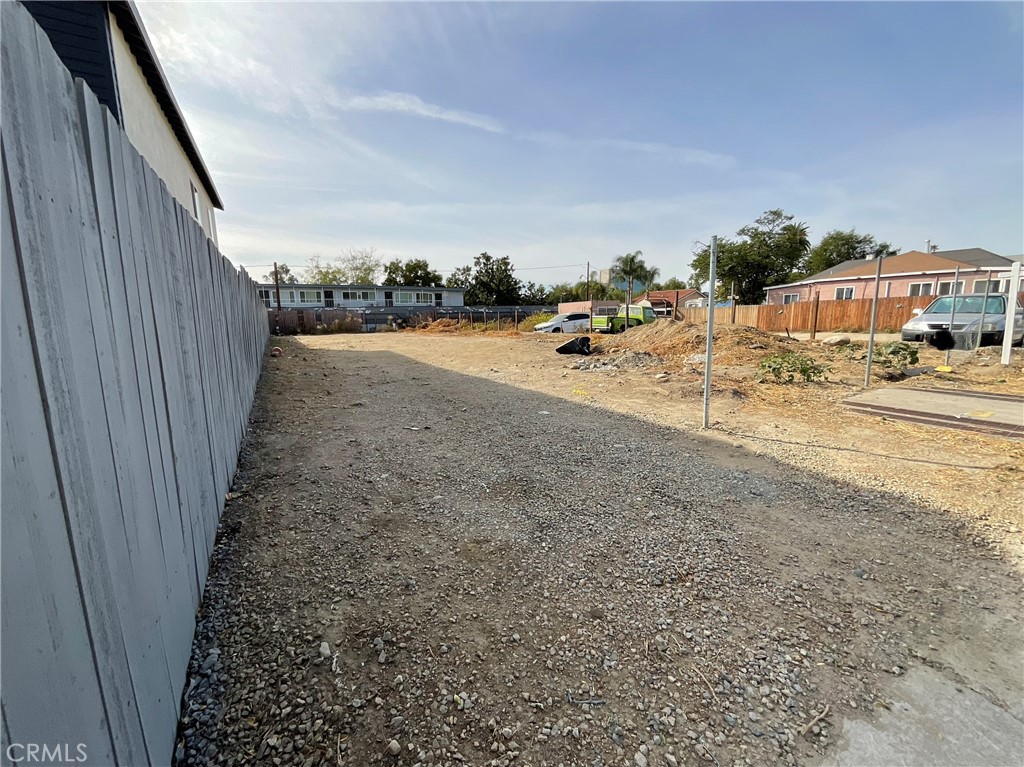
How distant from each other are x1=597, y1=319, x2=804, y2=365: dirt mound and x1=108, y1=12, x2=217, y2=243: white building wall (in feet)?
34.9

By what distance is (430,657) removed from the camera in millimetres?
1702

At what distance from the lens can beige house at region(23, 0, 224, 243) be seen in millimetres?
4883

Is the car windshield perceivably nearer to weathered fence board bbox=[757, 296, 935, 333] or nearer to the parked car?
the parked car

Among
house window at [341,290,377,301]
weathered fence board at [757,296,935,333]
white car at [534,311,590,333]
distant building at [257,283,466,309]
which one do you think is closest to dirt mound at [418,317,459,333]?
white car at [534,311,590,333]

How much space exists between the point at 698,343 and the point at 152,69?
1212 cm

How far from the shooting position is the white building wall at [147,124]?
545cm

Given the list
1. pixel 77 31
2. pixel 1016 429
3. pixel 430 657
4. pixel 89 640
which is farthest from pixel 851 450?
pixel 77 31

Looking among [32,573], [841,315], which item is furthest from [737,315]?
[32,573]

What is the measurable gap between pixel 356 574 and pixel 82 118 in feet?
6.32

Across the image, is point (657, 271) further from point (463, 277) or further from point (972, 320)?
A: point (972, 320)

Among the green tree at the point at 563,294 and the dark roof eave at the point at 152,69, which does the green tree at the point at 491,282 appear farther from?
the dark roof eave at the point at 152,69

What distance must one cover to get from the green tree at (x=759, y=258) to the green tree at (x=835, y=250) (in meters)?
4.15

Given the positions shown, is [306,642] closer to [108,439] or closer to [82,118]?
[108,439]

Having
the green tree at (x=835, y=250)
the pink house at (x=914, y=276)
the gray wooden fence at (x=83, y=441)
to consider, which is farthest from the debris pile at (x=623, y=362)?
the green tree at (x=835, y=250)
